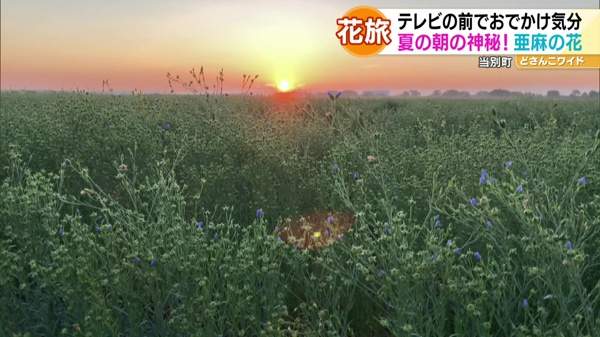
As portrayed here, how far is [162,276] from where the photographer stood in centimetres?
284

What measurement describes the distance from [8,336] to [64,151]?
104 inches

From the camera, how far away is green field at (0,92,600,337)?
2516mm

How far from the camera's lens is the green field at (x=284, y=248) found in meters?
2.52

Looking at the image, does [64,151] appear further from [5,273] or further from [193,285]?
[193,285]

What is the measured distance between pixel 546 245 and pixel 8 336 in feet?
8.23

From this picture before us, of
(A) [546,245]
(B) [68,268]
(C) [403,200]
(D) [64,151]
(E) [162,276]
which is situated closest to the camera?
(A) [546,245]

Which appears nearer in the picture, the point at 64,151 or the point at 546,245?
the point at 546,245

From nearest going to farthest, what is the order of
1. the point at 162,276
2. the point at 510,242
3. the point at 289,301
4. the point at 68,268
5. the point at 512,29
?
the point at 68,268 < the point at 162,276 < the point at 510,242 < the point at 289,301 < the point at 512,29

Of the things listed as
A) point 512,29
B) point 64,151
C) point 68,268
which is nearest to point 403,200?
point 68,268

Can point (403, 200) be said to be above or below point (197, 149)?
below

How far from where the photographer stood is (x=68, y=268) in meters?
2.67

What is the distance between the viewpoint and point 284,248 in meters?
2.95

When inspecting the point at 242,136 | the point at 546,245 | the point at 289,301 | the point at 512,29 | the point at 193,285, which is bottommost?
the point at 289,301

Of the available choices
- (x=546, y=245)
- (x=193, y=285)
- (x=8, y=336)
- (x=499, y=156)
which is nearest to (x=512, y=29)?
Answer: (x=499, y=156)
